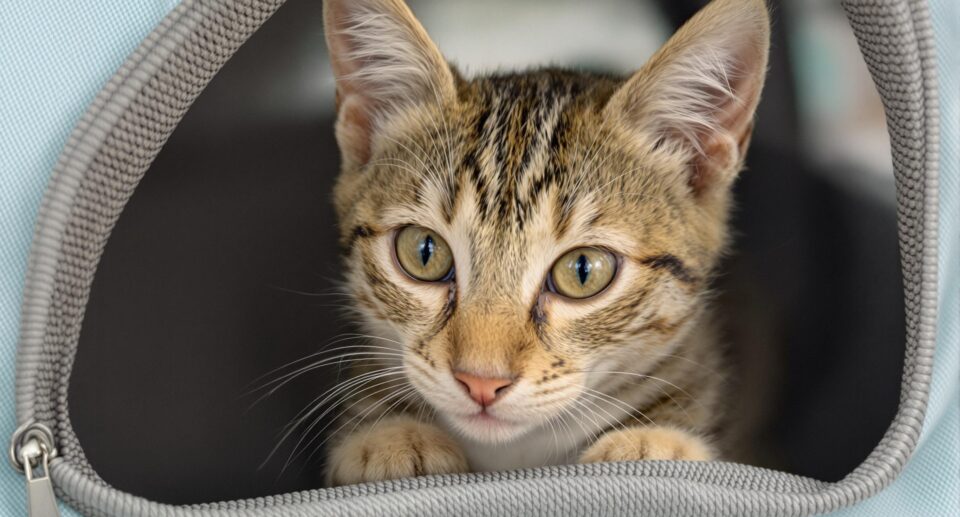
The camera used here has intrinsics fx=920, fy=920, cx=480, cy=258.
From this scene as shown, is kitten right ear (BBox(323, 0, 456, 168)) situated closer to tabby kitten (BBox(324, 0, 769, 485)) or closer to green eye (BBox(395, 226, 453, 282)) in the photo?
tabby kitten (BBox(324, 0, 769, 485))

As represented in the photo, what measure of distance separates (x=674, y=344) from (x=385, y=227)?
1.55 feet

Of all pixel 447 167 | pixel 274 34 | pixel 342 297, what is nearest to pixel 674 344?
pixel 447 167

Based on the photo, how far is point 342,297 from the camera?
157 cm

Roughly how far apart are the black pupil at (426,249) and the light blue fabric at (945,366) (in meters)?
0.63

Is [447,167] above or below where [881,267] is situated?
above

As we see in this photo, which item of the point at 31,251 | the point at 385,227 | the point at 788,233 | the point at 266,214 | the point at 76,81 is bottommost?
the point at 788,233

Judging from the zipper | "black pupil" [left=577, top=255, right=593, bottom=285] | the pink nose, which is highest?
"black pupil" [left=577, top=255, right=593, bottom=285]

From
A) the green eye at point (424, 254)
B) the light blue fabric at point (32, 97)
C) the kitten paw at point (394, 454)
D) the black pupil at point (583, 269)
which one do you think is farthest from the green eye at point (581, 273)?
the light blue fabric at point (32, 97)

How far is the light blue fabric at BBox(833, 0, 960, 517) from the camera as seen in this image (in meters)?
1.16

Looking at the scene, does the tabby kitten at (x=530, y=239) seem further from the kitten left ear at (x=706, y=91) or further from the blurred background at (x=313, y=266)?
the blurred background at (x=313, y=266)

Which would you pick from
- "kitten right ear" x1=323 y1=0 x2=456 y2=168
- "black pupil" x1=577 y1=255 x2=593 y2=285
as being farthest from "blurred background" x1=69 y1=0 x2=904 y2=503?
"black pupil" x1=577 y1=255 x2=593 y2=285

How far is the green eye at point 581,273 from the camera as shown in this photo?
1.22 metres

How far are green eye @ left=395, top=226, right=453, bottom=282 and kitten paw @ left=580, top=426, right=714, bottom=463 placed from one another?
12.2 inches

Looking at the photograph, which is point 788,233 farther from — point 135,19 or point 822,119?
point 135,19
